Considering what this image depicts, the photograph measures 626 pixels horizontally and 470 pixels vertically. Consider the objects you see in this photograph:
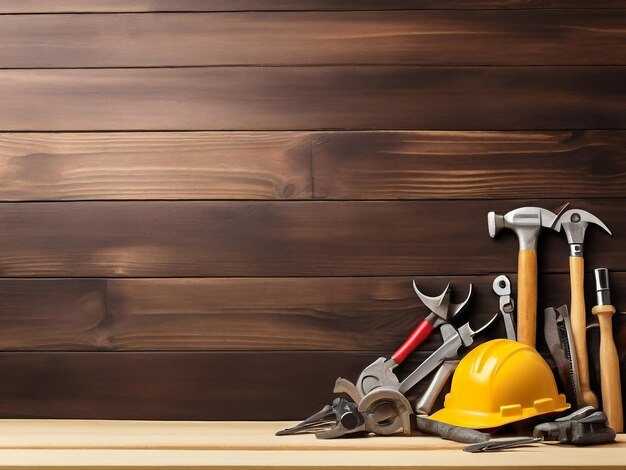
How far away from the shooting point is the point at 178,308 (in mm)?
1457

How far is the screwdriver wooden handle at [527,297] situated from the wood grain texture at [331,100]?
0.30 m

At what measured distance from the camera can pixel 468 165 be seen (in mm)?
1478

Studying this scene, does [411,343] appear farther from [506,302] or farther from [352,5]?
[352,5]

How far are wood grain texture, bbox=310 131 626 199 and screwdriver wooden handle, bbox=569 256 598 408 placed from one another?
16cm

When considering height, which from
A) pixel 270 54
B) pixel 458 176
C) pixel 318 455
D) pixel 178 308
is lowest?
pixel 318 455

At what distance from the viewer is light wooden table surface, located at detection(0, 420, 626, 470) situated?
1.04 m

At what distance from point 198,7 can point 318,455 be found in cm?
99

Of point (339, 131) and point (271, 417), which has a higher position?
point (339, 131)

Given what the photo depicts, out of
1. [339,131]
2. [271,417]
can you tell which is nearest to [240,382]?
[271,417]

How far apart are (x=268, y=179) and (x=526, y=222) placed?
1.82 ft

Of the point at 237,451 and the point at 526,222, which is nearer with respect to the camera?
the point at 237,451

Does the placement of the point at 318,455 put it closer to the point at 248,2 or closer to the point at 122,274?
the point at 122,274

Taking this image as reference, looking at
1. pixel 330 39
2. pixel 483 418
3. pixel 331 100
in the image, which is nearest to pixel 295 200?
pixel 331 100

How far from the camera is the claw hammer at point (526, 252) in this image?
140cm
